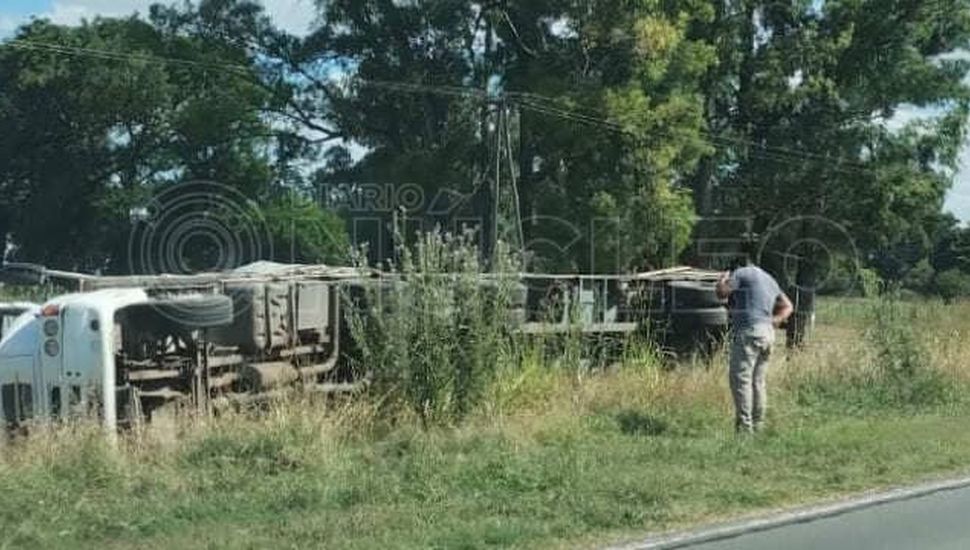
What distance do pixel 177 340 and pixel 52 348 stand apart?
129cm

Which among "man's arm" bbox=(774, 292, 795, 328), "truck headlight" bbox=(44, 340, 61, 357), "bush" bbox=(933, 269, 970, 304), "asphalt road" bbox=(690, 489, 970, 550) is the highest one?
"man's arm" bbox=(774, 292, 795, 328)

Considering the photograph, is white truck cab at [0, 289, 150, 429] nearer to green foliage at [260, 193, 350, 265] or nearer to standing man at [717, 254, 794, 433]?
standing man at [717, 254, 794, 433]

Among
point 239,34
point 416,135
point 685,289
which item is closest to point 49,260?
point 239,34

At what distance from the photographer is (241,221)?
167 ft

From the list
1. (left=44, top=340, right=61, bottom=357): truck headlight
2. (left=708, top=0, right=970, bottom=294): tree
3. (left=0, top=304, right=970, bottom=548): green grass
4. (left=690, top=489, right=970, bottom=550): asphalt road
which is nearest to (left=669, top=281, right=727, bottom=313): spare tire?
(left=0, top=304, right=970, bottom=548): green grass

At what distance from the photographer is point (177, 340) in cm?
1225

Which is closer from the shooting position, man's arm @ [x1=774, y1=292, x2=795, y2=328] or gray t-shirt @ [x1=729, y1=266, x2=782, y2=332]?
gray t-shirt @ [x1=729, y1=266, x2=782, y2=332]

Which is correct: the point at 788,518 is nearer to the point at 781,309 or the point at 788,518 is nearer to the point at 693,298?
the point at 781,309

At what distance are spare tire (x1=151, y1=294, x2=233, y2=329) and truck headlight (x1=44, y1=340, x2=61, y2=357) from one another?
0.97 m

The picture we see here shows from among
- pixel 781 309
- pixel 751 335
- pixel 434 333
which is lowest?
pixel 751 335

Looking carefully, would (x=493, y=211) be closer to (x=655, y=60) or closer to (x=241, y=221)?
(x=655, y=60)

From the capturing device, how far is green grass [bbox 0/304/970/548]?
25.0ft

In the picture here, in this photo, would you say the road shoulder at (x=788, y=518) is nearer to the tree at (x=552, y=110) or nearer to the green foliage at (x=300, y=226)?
the tree at (x=552, y=110)

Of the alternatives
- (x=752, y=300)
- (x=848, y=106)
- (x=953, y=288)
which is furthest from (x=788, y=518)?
(x=848, y=106)
